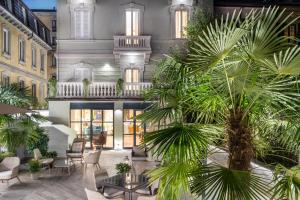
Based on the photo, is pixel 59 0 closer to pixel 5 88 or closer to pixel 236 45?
pixel 5 88

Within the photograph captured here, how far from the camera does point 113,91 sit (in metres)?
16.2

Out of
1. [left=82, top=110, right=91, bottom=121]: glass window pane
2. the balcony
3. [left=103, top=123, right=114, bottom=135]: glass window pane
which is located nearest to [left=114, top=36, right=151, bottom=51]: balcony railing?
the balcony

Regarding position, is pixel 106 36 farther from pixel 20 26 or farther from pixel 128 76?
pixel 20 26

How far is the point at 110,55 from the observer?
1689 centimetres

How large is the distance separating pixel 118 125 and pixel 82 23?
5.62 meters

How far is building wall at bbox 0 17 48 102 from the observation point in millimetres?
17531

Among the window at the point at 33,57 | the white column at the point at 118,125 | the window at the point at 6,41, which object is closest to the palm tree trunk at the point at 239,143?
the white column at the point at 118,125

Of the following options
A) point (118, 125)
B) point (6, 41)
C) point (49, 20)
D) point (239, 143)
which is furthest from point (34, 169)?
point (49, 20)

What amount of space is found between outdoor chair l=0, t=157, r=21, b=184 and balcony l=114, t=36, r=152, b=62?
7.87 meters

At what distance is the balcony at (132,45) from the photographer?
622 inches

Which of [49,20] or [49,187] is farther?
[49,20]

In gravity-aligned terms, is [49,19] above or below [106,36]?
above

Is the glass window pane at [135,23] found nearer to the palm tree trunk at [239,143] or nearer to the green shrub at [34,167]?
the green shrub at [34,167]

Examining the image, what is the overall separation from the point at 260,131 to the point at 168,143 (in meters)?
1.46
